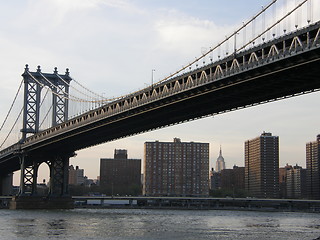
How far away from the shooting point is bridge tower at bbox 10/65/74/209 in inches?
4070

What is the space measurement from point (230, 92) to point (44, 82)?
60775mm

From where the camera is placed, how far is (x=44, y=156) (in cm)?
10606

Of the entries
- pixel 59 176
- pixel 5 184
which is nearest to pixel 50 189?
pixel 59 176

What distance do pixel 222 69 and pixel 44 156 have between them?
60.2m

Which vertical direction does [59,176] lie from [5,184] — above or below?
above

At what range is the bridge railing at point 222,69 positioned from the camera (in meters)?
42.9

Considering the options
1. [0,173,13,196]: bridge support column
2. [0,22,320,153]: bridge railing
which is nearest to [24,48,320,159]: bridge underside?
[0,22,320,153]: bridge railing

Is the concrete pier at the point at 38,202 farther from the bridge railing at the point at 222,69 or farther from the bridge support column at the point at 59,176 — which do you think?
the bridge railing at the point at 222,69

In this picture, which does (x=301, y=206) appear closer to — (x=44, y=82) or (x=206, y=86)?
(x=44, y=82)

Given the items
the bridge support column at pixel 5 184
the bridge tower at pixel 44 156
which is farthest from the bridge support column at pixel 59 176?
the bridge support column at pixel 5 184

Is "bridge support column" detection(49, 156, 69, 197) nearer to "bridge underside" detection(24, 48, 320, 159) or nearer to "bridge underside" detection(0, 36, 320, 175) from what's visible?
"bridge underside" detection(0, 36, 320, 175)

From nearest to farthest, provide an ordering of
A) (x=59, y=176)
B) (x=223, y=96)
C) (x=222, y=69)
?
1. (x=222, y=69)
2. (x=223, y=96)
3. (x=59, y=176)

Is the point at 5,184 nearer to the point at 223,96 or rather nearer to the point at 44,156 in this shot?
the point at 44,156

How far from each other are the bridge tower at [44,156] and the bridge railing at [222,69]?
2320cm
